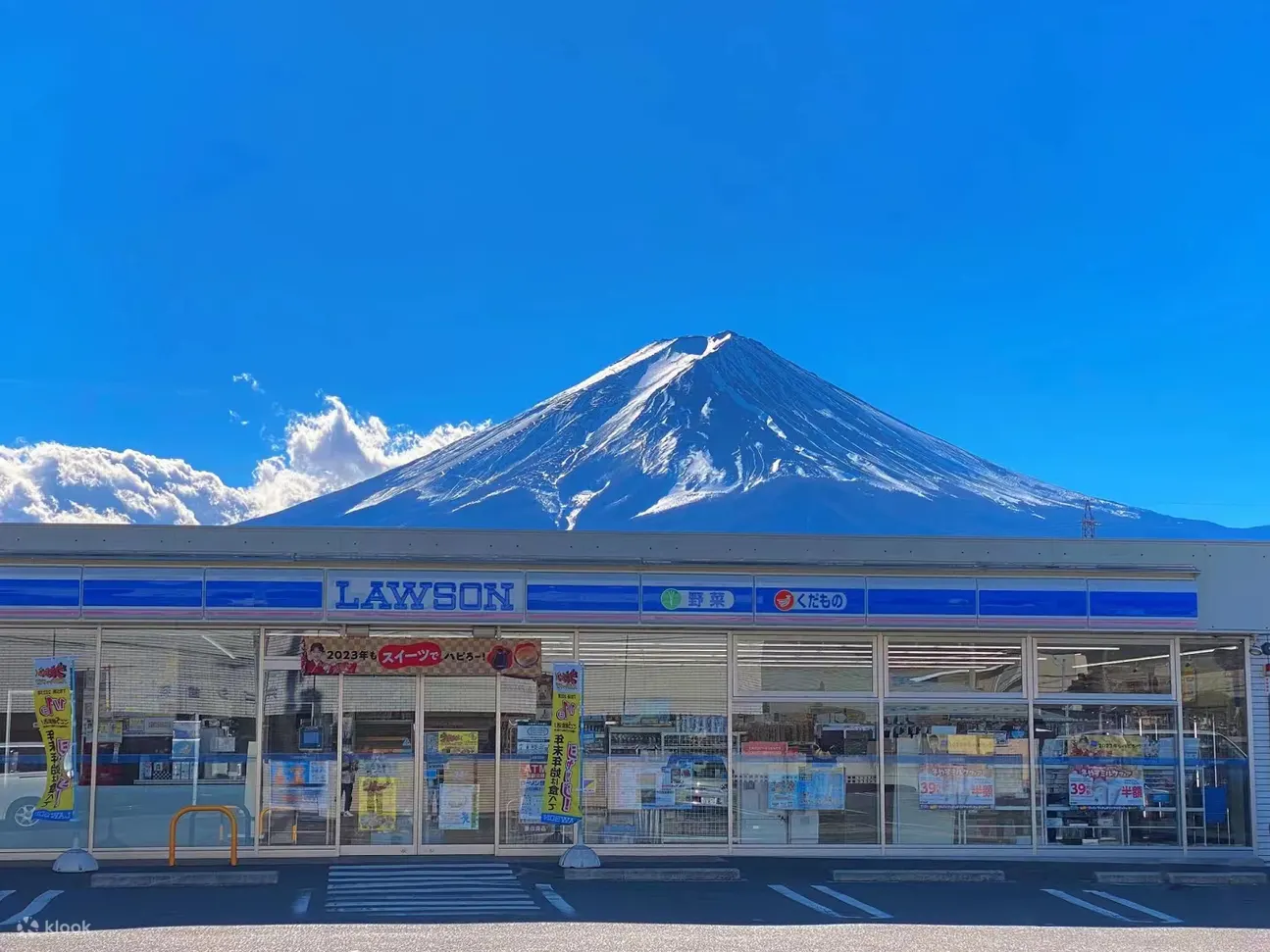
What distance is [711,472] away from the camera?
366 ft

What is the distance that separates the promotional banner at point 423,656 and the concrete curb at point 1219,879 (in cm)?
660

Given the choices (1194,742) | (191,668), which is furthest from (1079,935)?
(191,668)

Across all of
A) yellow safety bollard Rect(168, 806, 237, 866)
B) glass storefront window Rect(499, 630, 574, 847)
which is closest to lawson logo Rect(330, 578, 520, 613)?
glass storefront window Rect(499, 630, 574, 847)

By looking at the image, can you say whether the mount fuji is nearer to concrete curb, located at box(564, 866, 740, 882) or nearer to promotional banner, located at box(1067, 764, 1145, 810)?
promotional banner, located at box(1067, 764, 1145, 810)

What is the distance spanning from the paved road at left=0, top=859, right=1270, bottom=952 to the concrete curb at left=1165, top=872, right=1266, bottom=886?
212 mm

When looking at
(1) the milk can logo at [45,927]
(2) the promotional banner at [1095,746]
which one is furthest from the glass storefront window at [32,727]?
(2) the promotional banner at [1095,746]

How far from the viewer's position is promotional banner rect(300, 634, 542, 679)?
45.3ft

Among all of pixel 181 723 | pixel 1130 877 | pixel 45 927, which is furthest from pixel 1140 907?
pixel 181 723

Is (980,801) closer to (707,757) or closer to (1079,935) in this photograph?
(707,757)

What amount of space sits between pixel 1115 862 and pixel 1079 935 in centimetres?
459

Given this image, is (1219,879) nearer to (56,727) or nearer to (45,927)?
(45,927)

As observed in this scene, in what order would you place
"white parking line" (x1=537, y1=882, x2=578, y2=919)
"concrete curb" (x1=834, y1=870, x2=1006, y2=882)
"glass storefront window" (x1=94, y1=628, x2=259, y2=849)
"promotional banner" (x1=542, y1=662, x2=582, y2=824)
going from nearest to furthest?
"white parking line" (x1=537, y1=882, x2=578, y2=919)
"concrete curb" (x1=834, y1=870, x2=1006, y2=882)
"promotional banner" (x1=542, y1=662, x2=582, y2=824)
"glass storefront window" (x1=94, y1=628, x2=259, y2=849)

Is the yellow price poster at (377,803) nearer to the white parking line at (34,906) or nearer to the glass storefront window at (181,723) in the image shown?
the glass storefront window at (181,723)

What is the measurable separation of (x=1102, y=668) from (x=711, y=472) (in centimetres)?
9703
